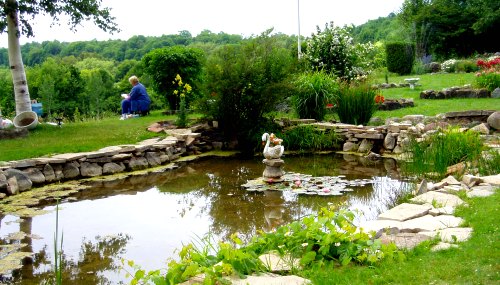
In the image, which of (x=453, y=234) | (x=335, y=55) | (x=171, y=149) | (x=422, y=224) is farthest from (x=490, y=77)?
(x=453, y=234)

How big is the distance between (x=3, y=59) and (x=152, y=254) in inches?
1800

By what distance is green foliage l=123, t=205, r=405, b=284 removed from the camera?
3080mm

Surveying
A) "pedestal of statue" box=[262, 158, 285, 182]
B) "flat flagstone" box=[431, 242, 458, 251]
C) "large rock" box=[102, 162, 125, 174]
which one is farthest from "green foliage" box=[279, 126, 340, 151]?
"flat flagstone" box=[431, 242, 458, 251]

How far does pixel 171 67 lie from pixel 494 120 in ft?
25.2

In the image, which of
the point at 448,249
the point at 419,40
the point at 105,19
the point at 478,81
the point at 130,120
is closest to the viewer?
the point at 448,249

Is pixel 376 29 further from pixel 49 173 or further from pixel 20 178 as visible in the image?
pixel 20 178

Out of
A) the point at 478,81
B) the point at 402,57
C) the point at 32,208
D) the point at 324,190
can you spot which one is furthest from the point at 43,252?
the point at 402,57

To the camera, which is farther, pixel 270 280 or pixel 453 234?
pixel 453 234

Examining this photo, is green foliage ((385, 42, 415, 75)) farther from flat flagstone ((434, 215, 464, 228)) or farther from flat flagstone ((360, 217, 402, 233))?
flat flagstone ((360, 217, 402, 233))

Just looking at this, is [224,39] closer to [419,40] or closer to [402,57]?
[419,40]

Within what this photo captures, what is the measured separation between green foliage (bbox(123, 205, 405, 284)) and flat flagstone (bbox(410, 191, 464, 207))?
136cm

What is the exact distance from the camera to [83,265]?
15.0ft

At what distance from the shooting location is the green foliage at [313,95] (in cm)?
1108

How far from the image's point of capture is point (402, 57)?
22.2 metres
